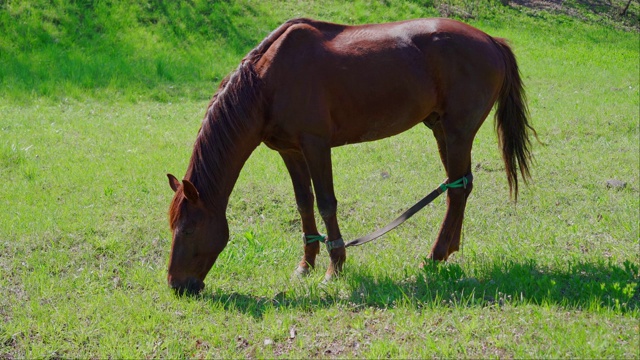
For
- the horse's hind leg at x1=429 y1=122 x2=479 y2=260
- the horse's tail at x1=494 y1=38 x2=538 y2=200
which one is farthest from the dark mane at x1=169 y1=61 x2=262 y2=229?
the horse's tail at x1=494 y1=38 x2=538 y2=200

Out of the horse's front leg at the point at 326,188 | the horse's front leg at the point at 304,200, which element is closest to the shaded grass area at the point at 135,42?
the horse's front leg at the point at 304,200

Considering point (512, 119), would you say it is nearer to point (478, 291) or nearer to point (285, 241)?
point (478, 291)

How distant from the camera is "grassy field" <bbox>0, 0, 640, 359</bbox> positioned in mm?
4266

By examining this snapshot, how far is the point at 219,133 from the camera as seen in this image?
199 inches

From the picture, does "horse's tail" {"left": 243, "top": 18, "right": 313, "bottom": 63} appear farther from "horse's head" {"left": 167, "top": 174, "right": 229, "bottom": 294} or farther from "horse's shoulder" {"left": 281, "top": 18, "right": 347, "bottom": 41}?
"horse's head" {"left": 167, "top": 174, "right": 229, "bottom": 294}

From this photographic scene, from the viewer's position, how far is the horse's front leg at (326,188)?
5180 mm

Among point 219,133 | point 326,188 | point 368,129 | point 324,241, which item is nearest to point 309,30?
point 368,129

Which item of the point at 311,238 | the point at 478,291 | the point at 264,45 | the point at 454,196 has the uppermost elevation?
the point at 264,45

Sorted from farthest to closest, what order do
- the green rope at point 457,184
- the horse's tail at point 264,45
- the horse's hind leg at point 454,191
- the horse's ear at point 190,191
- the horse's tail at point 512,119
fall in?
the horse's tail at point 512,119
the green rope at point 457,184
the horse's hind leg at point 454,191
the horse's tail at point 264,45
the horse's ear at point 190,191

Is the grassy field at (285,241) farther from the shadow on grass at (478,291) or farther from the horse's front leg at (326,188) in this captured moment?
the horse's front leg at (326,188)

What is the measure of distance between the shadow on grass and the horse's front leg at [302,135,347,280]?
0.67 feet

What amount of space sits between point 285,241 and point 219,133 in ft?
5.98

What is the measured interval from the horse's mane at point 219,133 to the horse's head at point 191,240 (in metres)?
0.02

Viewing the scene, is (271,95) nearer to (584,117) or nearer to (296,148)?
(296,148)
